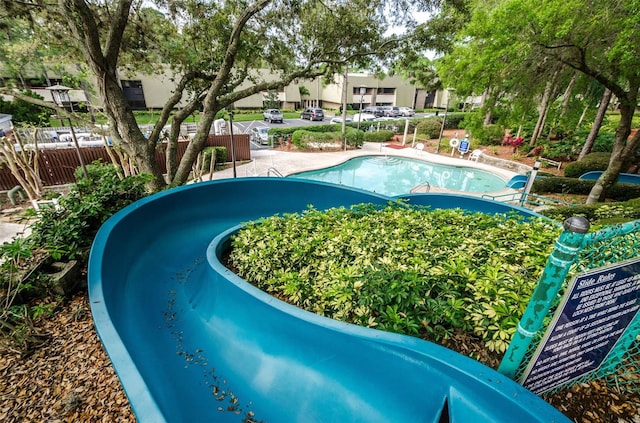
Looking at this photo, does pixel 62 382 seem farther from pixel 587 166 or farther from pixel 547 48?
pixel 587 166

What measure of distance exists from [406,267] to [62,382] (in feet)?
11.8

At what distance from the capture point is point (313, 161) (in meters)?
16.4

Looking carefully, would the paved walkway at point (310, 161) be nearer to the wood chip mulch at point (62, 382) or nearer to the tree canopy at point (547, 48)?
the tree canopy at point (547, 48)

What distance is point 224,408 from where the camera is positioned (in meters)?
2.67

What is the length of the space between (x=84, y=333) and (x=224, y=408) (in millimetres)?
2001

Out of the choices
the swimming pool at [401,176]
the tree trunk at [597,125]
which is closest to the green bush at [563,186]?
the swimming pool at [401,176]

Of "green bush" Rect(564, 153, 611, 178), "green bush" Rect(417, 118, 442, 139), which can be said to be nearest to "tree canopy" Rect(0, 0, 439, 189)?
"green bush" Rect(564, 153, 611, 178)

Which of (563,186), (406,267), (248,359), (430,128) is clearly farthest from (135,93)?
(563,186)

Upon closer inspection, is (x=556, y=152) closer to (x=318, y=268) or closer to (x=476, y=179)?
(x=476, y=179)

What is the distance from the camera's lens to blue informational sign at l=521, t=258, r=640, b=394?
1590 millimetres

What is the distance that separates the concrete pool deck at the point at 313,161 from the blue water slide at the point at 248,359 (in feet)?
29.7

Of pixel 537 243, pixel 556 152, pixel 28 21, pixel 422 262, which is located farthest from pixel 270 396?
pixel 556 152

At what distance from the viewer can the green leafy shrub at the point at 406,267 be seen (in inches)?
98.1

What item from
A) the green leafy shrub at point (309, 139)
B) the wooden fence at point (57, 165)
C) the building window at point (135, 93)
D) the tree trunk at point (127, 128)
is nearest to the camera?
the tree trunk at point (127, 128)
